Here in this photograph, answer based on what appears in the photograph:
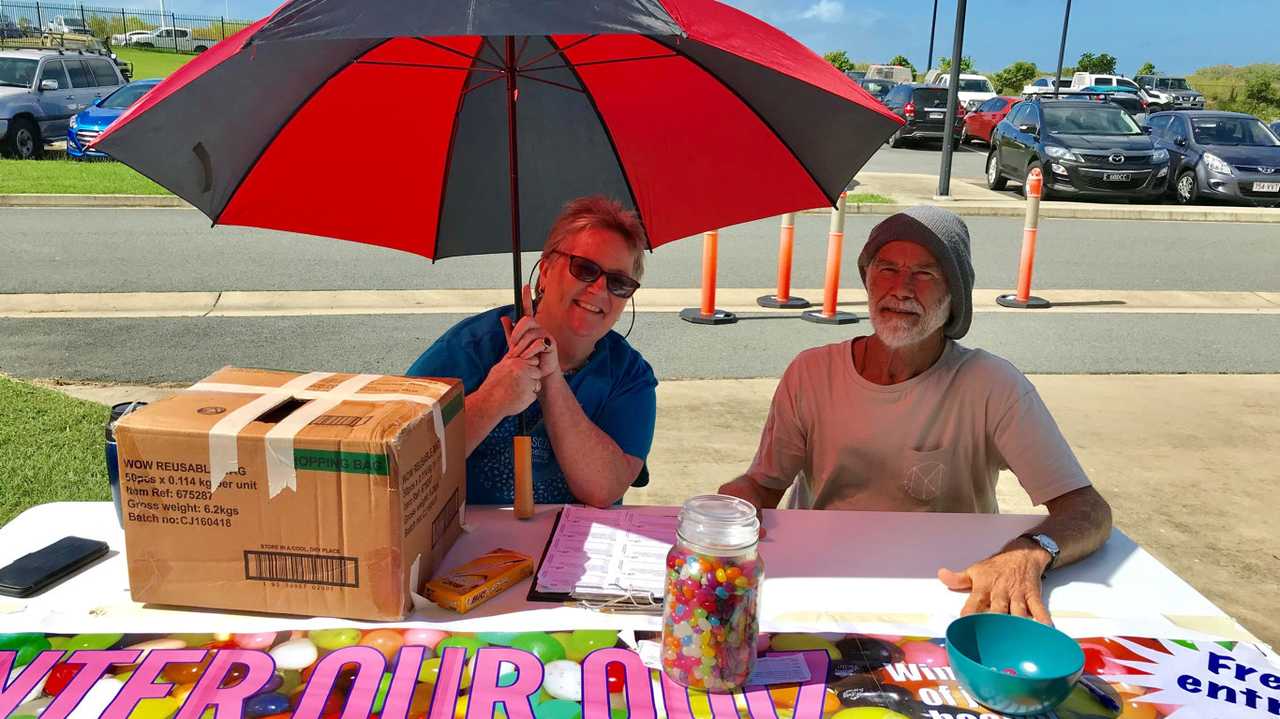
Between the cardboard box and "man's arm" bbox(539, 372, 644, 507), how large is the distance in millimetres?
566

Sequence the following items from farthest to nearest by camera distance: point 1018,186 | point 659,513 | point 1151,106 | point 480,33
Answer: point 1151,106 → point 1018,186 → point 659,513 → point 480,33

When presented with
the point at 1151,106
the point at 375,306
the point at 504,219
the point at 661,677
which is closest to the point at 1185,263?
the point at 375,306

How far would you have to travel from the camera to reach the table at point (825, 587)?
188 cm

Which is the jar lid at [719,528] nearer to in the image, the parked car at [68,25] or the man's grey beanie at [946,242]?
the man's grey beanie at [946,242]

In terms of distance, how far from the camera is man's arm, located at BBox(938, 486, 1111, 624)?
79.6 inches

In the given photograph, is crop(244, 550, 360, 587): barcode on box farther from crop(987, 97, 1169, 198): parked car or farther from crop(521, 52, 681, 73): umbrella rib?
crop(987, 97, 1169, 198): parked car

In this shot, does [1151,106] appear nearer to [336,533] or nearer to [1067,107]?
[1067,107]

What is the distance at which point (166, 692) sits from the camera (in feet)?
5.38

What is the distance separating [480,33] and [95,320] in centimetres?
742

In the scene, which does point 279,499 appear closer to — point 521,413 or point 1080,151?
point 521,413

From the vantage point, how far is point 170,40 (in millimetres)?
54625

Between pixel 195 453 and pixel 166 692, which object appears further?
pixel 195 453

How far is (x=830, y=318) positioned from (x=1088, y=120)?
36.0 ft

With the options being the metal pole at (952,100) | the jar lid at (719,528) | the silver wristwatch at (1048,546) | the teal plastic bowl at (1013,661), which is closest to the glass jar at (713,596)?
the jar lid at (719,528)
